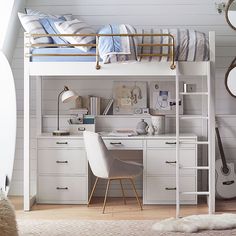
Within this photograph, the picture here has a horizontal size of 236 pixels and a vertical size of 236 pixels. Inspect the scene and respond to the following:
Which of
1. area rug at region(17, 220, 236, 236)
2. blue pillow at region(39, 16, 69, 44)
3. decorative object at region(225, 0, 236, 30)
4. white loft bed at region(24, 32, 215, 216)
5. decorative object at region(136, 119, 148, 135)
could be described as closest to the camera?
area rug at region(17, 220, 236, 236)

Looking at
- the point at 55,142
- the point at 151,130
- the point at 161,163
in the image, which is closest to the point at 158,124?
the point at 151,130

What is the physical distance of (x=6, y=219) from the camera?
11.1 ft

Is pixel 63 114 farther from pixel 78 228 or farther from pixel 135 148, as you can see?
pixel 78 228

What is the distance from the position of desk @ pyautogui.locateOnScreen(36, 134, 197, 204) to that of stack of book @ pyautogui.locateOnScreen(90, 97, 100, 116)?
18.2 inches

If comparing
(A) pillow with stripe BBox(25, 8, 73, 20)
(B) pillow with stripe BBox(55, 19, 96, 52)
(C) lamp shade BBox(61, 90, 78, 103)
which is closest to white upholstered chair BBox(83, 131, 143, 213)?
(C) lamp shade BBox(61, 90, 78, 103)

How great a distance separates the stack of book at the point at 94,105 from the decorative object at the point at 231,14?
1.62 metres

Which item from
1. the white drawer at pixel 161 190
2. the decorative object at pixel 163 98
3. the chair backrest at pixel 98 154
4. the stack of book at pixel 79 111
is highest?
the decorative object at pixel 163 98

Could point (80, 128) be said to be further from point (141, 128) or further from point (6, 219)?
point (6, 219)

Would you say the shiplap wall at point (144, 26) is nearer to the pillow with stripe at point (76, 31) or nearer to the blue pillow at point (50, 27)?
the blue pillow at point (50, 27)

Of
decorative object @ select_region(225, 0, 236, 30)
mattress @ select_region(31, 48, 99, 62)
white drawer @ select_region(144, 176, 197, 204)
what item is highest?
decorative object @ select_region(225, 0, 236, 30)

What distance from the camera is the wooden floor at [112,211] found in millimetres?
4863

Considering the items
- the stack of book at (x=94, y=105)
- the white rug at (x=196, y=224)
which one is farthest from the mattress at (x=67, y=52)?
the white rug at (x=196, y=224)

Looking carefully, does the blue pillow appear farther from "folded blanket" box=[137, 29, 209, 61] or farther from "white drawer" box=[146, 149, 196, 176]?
"white drawer" box=[146, 149, 196, 176]

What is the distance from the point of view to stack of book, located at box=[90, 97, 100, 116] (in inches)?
225
